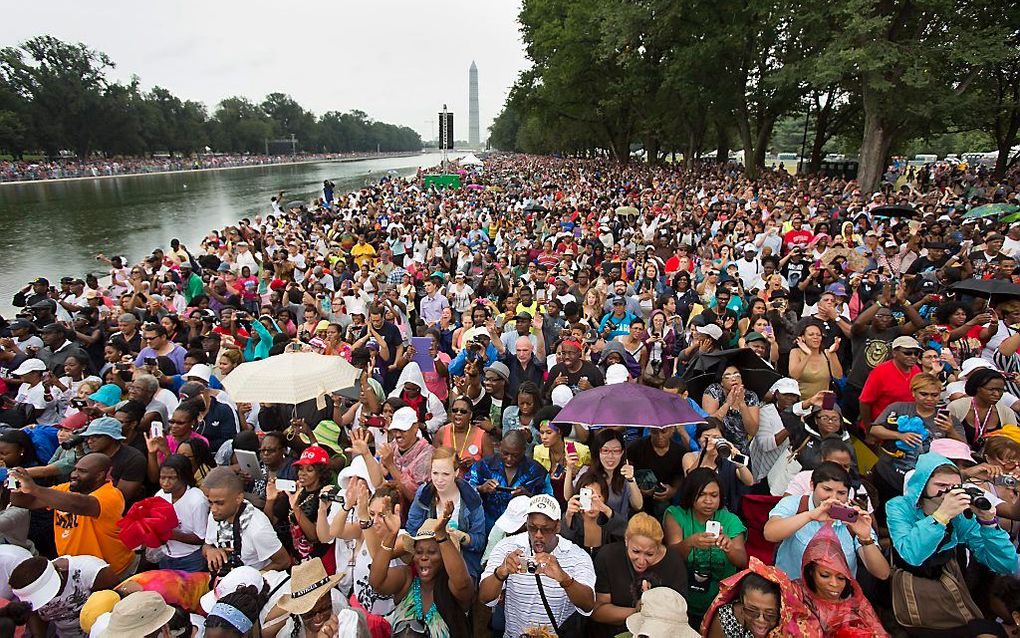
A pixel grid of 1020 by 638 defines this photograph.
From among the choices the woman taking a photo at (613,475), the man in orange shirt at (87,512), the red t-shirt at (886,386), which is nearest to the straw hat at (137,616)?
the man in orange shirt at (87,512)

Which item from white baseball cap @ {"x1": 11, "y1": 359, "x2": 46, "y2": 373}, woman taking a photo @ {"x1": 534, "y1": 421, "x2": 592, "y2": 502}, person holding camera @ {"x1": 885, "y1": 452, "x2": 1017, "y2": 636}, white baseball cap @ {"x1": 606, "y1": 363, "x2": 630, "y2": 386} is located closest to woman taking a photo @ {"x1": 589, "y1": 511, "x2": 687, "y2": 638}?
woman taking a photo @ {"x1": 534, "y1": 421, "x2": 592, "y2": 502}

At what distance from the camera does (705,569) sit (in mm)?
3141

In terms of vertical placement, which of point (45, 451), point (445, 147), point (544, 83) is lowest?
point (45, 451)

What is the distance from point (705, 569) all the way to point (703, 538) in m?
0.22

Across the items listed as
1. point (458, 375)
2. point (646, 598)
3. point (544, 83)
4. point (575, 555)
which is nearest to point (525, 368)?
point (458, 375)

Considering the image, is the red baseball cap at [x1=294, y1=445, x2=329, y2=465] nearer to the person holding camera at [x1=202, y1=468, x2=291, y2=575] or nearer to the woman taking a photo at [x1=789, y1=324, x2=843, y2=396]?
the person holding camera at [x1=202, y1=468, x2=291, y2=575]

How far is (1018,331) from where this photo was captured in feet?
16.6

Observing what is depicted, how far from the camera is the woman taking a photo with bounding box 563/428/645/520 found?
347cm

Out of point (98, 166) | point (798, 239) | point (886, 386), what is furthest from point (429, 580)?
point (98, 166)

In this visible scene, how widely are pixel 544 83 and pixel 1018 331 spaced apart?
3824 centimetres

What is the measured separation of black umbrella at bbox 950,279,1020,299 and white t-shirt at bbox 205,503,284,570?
6483 mm

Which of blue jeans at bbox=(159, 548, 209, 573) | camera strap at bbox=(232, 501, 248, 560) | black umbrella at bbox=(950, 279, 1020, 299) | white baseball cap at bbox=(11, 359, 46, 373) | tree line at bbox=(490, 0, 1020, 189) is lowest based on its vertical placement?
blue jeans at bbox=(159, 548, 209, 573)

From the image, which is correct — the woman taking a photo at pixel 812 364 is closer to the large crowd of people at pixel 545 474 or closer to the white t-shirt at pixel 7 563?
the large crowd of people at pixel 545 474

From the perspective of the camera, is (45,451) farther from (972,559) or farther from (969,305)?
(969,305)
